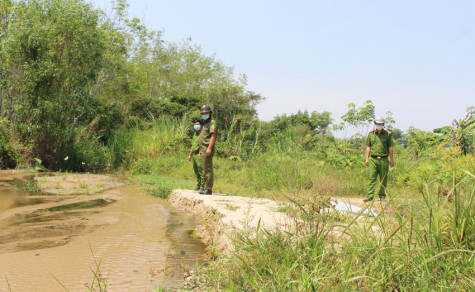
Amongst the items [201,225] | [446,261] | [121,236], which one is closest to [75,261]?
[121,236]

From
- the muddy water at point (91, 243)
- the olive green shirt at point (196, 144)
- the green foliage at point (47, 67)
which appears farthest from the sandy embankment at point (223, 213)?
the green foliage at point (47, 67)

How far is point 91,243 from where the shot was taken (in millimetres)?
4176

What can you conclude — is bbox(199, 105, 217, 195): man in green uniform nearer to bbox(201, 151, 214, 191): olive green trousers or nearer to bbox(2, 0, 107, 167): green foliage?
bbox(201, 151, 214, 191): olive green trousers

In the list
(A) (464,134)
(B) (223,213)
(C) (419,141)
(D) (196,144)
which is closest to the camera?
(B) (223,213)

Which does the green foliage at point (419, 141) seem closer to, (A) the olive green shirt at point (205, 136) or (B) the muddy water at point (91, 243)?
(A) the olive green shirt at point (205, 136)

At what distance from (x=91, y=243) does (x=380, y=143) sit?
5.87 m

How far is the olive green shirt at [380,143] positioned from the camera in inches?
293

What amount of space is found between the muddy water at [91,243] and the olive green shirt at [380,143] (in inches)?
162

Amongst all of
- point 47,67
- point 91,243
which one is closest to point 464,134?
point 91,243

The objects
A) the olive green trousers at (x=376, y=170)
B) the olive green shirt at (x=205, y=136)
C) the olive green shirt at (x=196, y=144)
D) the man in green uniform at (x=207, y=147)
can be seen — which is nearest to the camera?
the man in green uniform at (x=207, y=147)

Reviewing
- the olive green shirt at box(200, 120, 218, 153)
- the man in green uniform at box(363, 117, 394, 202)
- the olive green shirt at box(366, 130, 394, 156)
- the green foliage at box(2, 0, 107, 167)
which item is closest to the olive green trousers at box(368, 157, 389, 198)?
the man in green uniform at box(363, 117, 394, 202)

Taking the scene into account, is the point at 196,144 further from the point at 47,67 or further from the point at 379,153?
the point at 47,67

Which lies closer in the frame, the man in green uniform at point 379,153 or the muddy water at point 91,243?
the muddy water at point 91,243

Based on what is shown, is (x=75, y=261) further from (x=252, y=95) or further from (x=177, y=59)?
(x=177, y=59)
